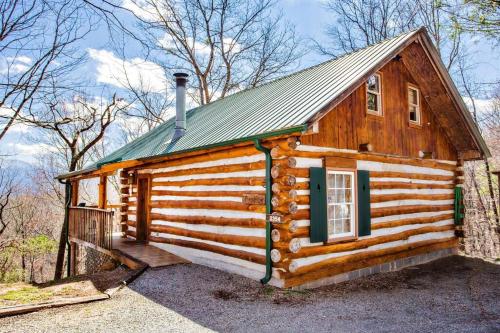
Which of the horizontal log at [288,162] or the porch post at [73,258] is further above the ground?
the horizontal log at [288,162]

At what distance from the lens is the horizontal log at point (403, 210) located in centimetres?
917

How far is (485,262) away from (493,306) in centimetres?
495

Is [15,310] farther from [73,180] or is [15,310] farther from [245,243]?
[73,180]

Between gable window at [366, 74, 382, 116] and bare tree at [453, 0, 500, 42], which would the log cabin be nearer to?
gable window at [366, 74, 382, 116]

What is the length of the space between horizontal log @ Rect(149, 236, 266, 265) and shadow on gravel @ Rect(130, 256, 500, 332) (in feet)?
1.49

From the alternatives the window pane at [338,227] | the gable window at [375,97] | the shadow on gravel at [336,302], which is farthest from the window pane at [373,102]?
the shadow on gravel at [336,302]

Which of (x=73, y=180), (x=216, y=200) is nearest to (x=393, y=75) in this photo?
(x=216, y=200)

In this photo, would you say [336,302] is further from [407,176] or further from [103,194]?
[103,194]

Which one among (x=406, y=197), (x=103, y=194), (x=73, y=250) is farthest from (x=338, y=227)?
(x=73, y=250)

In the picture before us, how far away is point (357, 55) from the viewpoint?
410 inches

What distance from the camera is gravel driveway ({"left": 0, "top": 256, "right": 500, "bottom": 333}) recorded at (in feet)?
17.7

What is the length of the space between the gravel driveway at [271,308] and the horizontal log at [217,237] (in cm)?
75

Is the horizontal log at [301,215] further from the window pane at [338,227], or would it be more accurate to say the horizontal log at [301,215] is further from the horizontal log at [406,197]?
the horizontal log at [406,197]

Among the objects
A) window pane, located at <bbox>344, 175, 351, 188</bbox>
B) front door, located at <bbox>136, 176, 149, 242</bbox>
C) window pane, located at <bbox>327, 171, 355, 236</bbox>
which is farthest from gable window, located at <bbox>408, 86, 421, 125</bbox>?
front door, located at <bbox>136, 176, 149, 242</bbox>
